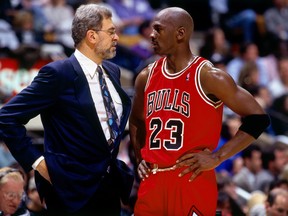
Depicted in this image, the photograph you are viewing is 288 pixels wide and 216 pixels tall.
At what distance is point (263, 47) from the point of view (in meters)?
14.0

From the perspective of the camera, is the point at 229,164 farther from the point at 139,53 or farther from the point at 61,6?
the point at 61,6

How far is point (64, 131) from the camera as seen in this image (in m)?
5.29

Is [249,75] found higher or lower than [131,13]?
lower

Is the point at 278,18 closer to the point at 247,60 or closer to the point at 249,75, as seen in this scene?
the point at 247,60

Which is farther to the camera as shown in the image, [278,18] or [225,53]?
[278,18]

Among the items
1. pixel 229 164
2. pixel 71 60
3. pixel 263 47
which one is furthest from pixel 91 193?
pixel 263 47

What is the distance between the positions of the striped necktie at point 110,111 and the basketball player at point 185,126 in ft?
0.70

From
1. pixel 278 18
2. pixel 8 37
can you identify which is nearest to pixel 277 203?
pixel 8 37

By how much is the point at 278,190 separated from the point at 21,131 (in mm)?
2607

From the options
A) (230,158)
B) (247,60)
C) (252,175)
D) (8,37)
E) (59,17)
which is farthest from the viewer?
(247,60)

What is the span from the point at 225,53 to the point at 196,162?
7.98 m

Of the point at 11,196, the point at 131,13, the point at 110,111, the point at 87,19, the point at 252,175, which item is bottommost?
the point at 252,175

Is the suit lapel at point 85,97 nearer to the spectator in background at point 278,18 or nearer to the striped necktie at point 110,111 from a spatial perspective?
the striped necktie at point 110,111

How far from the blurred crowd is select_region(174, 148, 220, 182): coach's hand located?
180cm
